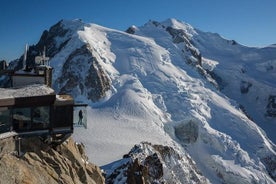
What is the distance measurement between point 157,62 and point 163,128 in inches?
1282

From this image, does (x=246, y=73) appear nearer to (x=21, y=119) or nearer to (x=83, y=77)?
(x=83, y=77)

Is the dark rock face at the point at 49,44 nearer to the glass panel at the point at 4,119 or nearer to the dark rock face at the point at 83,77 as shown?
the dark rock face at the point at 83,77

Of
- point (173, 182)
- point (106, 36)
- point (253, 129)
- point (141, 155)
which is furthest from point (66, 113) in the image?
point (106, 36)

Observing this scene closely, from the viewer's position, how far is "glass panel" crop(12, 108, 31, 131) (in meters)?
19.3

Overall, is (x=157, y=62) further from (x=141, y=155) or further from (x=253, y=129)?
(x=141, y=155)

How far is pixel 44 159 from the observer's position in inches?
786

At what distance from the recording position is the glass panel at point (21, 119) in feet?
63.3

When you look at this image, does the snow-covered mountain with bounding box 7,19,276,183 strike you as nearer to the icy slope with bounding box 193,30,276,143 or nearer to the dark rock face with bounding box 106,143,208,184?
the dark rock face with bounding box 106,143,208,184

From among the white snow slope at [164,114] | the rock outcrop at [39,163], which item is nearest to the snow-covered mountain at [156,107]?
the white snow slope at [164,114]

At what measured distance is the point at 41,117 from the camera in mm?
20250

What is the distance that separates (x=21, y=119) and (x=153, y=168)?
38.4 m

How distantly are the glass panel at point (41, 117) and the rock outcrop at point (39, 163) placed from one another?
2.25ft

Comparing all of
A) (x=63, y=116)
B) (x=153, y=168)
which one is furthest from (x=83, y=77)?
(x=63, y=116)

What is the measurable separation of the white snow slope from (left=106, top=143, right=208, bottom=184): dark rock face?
6.18m
